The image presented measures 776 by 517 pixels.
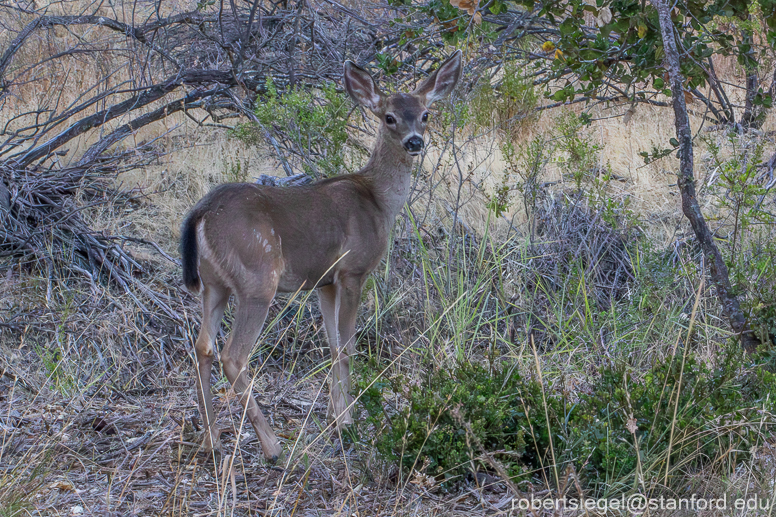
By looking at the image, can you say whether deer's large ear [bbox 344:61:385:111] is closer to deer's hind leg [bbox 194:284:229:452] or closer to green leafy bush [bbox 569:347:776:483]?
deer's hind leg [bbox 194:284:229:452]

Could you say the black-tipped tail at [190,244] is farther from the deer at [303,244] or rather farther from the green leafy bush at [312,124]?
the green leafy bush at [312,124]

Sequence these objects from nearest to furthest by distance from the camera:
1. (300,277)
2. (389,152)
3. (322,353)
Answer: (300,277), (389,152), (322,353)

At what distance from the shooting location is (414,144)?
487 cm

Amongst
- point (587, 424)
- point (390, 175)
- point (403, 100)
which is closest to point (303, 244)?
point (390, 175)

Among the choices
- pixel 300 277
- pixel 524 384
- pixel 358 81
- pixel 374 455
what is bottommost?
pixel 374 455

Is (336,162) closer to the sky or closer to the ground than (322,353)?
closer to the sky

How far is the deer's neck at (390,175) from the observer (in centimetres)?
507

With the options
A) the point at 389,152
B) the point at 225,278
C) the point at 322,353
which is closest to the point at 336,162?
the point at 389,152

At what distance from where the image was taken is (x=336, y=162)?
581 centimetres

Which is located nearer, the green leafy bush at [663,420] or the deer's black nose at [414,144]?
the green leafy bush at [663,420]

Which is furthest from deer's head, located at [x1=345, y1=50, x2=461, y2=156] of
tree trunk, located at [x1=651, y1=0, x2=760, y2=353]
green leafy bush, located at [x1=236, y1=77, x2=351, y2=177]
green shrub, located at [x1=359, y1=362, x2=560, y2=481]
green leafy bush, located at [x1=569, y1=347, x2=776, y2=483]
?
green leafy bush, located at [x1=569, y1=347, x2=776, y2=483]

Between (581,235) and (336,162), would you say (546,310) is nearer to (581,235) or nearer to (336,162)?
(581,235)

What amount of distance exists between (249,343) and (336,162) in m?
2.10

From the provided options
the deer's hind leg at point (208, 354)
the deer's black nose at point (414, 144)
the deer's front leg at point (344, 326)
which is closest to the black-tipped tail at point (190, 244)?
the deer's hind leg at point (208, 354)
